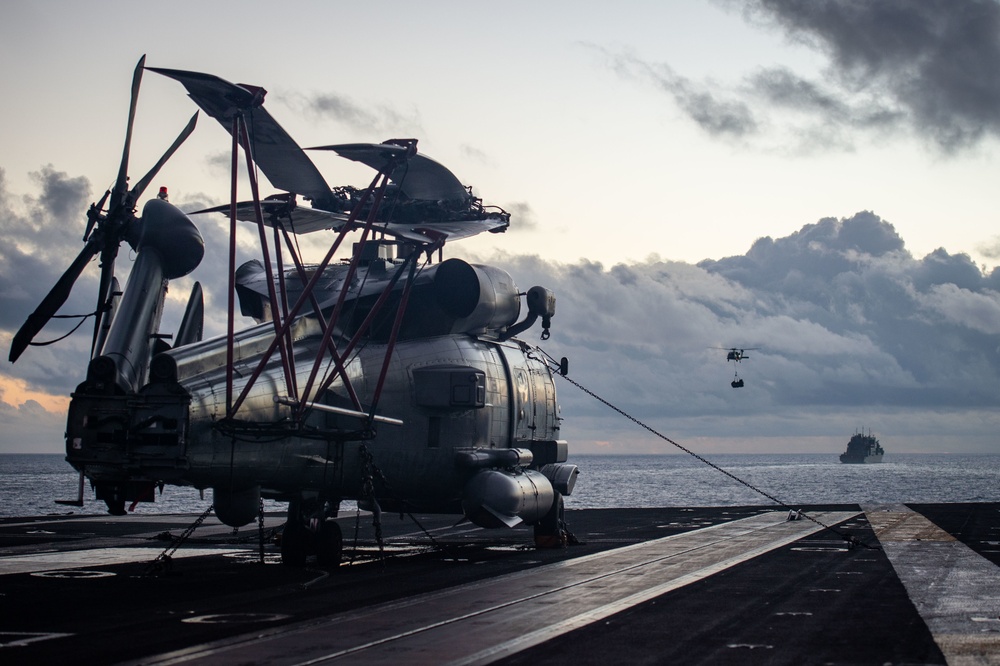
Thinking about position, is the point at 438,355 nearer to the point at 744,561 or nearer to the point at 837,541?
the point at 744,561

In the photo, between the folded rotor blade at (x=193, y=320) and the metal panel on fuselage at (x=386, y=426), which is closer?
the metal panel on fuselage at (x=386, y=426)

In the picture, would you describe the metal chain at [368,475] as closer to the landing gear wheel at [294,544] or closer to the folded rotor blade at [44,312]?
the landing gear wheel at [294,544]

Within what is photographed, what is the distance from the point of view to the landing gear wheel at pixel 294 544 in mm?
24875

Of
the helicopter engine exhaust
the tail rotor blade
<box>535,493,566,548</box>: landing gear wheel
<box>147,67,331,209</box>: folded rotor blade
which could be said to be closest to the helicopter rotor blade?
the tail rotor blade

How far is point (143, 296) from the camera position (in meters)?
22.6

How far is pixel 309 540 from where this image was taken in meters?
24.9

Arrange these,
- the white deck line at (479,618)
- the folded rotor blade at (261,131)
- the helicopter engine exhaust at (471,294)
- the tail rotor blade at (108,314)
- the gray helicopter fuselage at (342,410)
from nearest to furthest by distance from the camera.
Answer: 1. the white deck line at (479,618)
2. the gray helicopter fuselage at (342,410)
3. the folded rotor blade at (261,131)
4. the tail rotor blade at (108,314)
5. the helicopter engine exhaust at (471,294)

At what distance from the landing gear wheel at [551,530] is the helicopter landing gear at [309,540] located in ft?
26.5

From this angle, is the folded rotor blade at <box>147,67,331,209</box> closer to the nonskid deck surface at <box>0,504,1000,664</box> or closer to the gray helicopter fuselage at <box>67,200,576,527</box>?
the gray helicopter fuselage at <box>67,200,576,527</box>

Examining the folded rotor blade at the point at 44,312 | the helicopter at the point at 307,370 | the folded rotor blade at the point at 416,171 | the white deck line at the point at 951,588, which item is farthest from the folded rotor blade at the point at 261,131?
the white deck line at the point at 951,588

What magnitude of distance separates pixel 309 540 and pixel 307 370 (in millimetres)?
4142

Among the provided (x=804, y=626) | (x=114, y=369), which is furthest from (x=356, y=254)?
(x=804, y=626)

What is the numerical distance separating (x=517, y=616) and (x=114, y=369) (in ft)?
29.1

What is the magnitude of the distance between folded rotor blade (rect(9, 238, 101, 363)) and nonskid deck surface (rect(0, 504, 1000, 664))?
16.0 feet
